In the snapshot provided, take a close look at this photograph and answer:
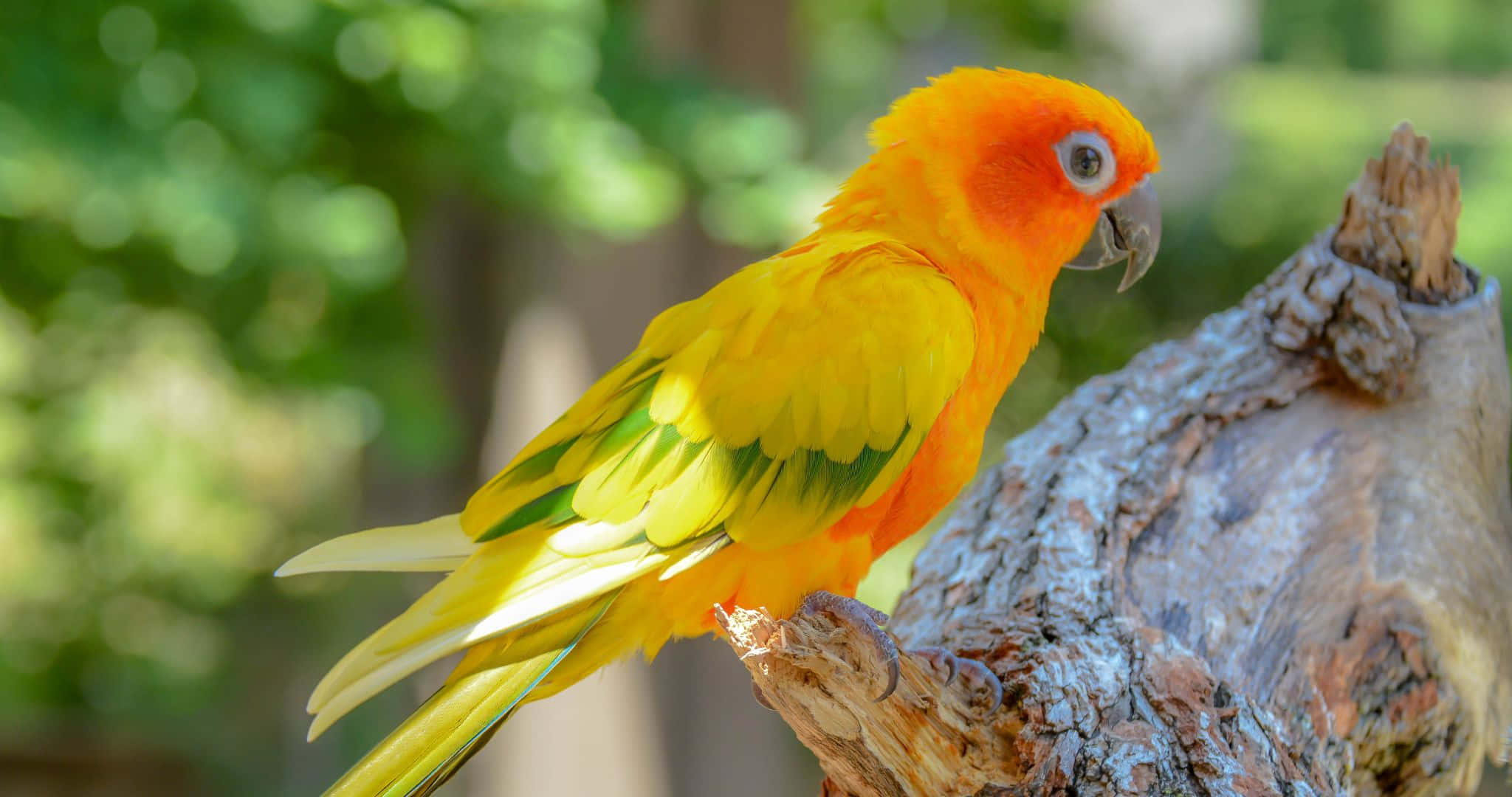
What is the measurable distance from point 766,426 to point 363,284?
174 centimetres

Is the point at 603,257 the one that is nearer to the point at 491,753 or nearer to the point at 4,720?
the point at 491,753

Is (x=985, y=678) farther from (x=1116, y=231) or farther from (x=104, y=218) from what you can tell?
(x=104, y=218)

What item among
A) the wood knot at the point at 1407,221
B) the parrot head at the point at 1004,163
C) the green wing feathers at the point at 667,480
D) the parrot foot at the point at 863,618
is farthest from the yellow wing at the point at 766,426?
the wood knot at the point at 1407,221

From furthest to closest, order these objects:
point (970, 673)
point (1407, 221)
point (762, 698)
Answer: point (1407, 221)
point (762, 698)
point (970, 673)

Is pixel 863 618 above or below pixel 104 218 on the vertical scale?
below

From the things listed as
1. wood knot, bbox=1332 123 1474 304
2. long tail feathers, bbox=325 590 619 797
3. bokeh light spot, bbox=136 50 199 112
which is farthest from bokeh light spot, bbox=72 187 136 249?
wood knot, bbox=1332 123 1474 304

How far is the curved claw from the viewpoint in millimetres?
1896

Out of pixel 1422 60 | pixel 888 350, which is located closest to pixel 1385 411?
pixel 888 350

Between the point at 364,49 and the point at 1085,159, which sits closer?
the point at 1085,159

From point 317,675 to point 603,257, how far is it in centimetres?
228

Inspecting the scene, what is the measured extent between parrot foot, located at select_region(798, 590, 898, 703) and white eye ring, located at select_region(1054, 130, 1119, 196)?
3.03ft

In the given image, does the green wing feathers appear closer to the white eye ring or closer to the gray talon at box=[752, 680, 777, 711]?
the gray talon at box=[752, 680, 777, 711]

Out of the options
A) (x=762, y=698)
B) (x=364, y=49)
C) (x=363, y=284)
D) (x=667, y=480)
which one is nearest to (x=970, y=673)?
(x=762, y=698)

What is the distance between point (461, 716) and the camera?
5.91 ft
